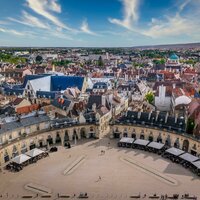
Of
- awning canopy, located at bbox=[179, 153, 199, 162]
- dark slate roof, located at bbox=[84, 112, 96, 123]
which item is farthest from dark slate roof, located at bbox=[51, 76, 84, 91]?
awning canopy, located at bbox=[179, 153, 199, 162]

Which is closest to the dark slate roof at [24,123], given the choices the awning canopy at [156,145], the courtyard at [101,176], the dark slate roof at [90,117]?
the courtyard at [101,176]

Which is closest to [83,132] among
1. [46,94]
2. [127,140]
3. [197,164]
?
[127,140]

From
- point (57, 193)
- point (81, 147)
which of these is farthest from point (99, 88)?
point (57, 193)

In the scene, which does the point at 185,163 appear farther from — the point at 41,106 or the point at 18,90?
the point at 18,90

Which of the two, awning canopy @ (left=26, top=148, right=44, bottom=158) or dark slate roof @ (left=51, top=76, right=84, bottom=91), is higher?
dark slate roof @ (left=51, top=76, right=84, bottom=91)

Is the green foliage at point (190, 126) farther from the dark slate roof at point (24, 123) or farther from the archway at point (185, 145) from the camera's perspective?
the dark slate roof at point (24, 123)

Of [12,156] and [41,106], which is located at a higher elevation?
[41,106]

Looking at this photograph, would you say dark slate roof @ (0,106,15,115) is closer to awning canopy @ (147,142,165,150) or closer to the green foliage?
awning canopy @ (147,142,165,150)
